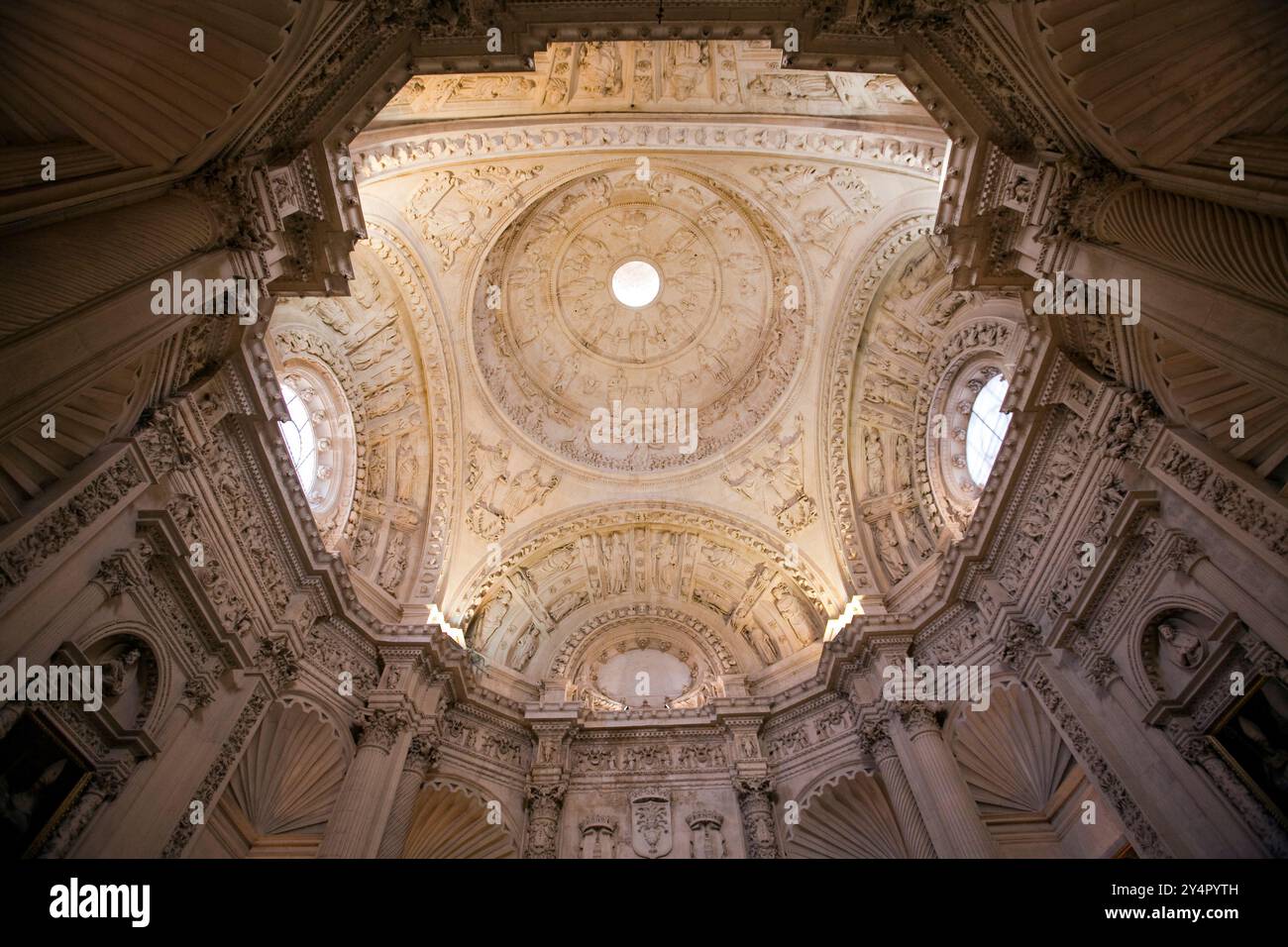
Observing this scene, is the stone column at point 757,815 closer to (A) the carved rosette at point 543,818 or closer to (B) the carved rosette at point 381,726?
(A) the carved rosette at point 543,818

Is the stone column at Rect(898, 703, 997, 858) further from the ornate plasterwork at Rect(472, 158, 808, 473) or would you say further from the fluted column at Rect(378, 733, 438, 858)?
the fluted column at Rect(378, 733, 438, 858)

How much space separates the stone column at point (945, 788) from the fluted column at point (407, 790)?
910cm

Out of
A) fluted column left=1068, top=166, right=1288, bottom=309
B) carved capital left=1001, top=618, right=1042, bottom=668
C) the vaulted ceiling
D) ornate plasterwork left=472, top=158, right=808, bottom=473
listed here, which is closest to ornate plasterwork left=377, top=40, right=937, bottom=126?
the vaulted ceiling

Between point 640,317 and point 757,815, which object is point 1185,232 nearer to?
point 757,815

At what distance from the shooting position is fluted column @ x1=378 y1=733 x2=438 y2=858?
1175 cm

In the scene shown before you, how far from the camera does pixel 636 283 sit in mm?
20422

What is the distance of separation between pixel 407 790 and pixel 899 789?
29.9ft

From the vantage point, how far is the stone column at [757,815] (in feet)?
45.6

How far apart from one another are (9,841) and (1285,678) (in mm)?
12756

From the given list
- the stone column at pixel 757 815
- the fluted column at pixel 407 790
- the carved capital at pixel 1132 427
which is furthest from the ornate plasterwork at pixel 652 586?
the carved capital at pixel 1132 427

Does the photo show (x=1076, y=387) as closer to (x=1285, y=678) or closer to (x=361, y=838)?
(x=1285, y=678)

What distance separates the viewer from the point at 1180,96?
686cm

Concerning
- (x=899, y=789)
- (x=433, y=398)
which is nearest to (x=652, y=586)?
(x=433, y=398)

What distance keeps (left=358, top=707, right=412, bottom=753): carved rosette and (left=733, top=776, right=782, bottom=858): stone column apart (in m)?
7.26
